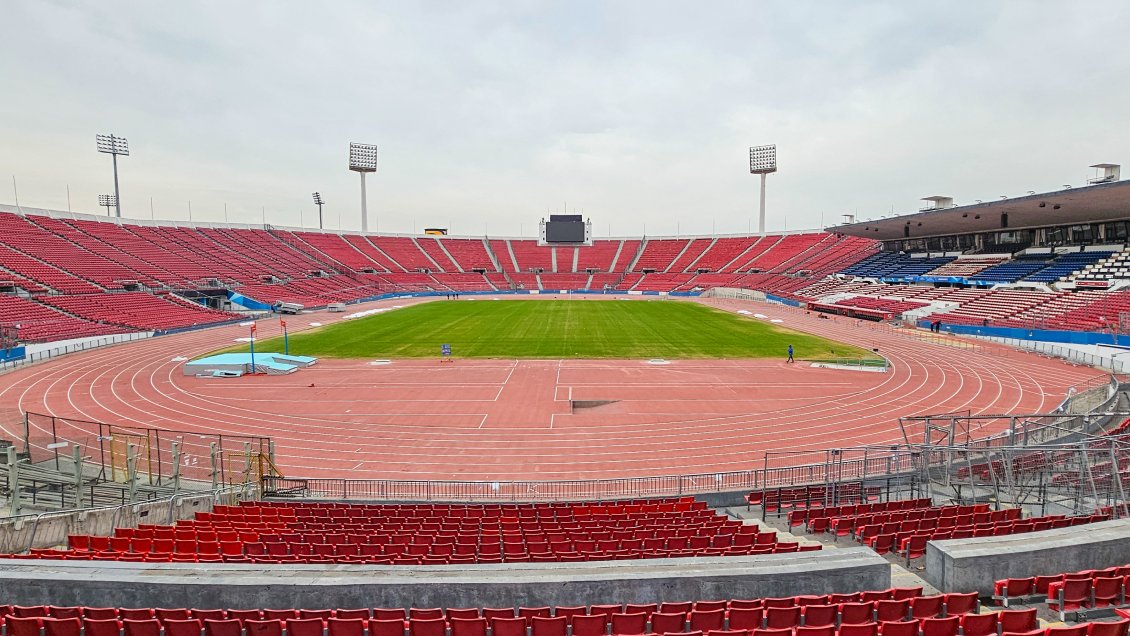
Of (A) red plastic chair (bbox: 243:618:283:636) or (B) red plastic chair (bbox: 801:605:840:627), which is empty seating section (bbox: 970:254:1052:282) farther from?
(A) red plastic chair (bbox: 243:618:283:636)

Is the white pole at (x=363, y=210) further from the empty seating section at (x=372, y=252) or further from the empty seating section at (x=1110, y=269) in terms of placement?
the empty seating section at (x=1110, y=269)

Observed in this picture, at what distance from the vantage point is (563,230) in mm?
113875

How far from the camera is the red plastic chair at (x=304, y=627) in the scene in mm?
5746

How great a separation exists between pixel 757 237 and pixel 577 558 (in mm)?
113368

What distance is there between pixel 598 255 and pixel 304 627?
4525 inches

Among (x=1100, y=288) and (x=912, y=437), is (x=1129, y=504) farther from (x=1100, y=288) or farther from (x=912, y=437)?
(x=1100, y=288)

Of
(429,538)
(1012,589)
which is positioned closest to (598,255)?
(429,538)

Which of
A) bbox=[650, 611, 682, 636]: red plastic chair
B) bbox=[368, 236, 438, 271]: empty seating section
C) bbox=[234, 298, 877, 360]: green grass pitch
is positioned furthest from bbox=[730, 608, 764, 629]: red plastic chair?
bbox=[368, 236, 438, 271]: empty seating section

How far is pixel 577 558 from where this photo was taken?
8.45 m

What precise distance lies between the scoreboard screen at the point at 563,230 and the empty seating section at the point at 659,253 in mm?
13016

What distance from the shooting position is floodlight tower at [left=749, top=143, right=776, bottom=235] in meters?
111

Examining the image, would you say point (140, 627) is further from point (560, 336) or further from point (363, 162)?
point (363, 162)

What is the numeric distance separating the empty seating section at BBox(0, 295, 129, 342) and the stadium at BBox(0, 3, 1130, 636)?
26cm

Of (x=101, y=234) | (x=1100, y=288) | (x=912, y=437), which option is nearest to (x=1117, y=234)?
(x=1100, y=288)
